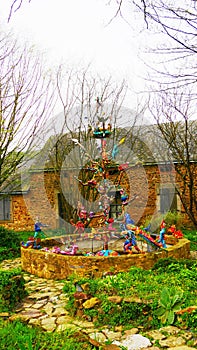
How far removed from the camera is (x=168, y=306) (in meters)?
4.48

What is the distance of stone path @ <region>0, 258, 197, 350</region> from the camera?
391 centimetres

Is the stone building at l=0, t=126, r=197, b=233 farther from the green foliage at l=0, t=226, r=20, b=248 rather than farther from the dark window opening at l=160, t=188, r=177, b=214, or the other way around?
the green foliage at l=0, t=226, r=20, b=248

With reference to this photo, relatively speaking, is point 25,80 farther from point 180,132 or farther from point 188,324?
point 188,324

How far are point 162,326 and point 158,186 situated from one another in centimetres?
1146

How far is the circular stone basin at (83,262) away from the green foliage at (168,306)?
2.22m

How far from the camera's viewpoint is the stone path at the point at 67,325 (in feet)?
12.8

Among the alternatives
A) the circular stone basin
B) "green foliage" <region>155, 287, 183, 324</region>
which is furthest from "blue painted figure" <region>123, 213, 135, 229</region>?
"green foliage" <region>155, 287, 183, 324</region>

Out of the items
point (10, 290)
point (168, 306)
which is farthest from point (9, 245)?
point (168, 306)

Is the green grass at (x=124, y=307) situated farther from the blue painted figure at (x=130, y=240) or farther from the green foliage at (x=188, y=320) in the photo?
the blue painted figure at (x=130, y=240)

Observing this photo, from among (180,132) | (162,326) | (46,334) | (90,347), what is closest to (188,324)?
(162,326)

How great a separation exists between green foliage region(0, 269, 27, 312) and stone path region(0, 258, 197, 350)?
0.44 feet

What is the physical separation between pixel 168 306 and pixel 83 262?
3.12 meters

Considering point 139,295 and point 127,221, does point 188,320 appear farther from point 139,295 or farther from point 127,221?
point 127,221

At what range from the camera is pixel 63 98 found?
506 inches
